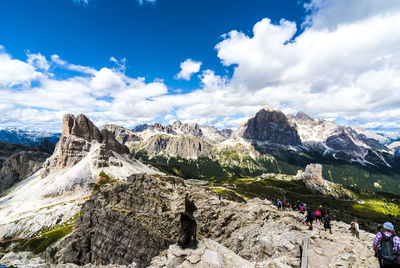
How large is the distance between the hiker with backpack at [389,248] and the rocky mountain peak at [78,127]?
18094 cm

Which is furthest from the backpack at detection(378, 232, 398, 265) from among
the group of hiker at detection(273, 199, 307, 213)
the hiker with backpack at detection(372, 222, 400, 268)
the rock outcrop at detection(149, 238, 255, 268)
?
the group of hiker at detection(273, 199, 307, 213)

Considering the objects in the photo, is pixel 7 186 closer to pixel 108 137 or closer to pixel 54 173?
pixel 54 173

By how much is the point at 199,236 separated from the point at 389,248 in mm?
28523

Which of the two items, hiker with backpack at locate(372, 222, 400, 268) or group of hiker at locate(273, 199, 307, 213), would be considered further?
group of hiker at locate(273, 199, 307, 213)

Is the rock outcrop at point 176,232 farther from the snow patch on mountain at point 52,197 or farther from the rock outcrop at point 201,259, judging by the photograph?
the snow patch on mountain at point 52,197

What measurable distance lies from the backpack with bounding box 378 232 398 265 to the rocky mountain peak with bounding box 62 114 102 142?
7125 inches

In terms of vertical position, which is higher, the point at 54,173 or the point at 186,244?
the point at 186,244

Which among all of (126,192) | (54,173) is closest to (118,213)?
(126,192)

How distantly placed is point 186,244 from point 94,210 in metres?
42.5

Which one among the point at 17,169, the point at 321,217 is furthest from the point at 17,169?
the point at 321,217

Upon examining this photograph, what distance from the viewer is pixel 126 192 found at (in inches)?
1863

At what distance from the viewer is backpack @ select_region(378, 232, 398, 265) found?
35.6ft

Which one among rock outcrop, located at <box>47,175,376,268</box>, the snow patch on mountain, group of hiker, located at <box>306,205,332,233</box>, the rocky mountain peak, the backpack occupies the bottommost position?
the snow patch on mountain

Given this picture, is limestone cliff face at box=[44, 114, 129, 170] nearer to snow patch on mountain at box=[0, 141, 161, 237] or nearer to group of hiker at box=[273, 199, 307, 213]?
snow patch on mountain at box=[0, 141, 161, 237]
